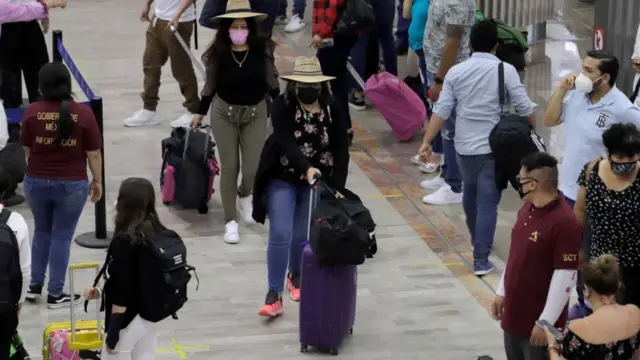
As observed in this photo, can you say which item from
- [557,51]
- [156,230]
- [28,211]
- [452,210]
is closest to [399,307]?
[452,210]

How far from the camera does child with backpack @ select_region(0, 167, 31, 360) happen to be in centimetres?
644

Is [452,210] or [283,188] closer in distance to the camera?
[283,188]

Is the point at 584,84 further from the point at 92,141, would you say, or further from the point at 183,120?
the point at 183,120

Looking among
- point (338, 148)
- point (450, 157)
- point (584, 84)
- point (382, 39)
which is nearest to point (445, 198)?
point (450, 157)

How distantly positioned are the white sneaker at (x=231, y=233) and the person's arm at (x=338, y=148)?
5.90ft

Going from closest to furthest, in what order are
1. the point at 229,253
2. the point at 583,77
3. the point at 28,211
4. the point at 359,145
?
1. the point at 583,77
2. the point at 229,253
3. the point at 28,211
4. the point at 359,145

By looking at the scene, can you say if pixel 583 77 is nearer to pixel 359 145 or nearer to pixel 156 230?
pixel 156 230

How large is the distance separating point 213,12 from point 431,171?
2464 mm

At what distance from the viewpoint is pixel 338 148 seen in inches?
334

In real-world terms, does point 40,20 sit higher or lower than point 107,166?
higher

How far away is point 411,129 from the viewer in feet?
40.6

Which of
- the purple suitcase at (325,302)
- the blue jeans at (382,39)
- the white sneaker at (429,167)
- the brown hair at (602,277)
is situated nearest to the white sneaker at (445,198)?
the white sneaker at (429,167)

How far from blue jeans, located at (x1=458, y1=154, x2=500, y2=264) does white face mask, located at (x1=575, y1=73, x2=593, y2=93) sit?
4.28ft

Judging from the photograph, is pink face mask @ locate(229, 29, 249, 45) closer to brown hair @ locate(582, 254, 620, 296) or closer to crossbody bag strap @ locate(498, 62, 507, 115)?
crossbody bag strap @ locate(498, 62, 507, 115)
